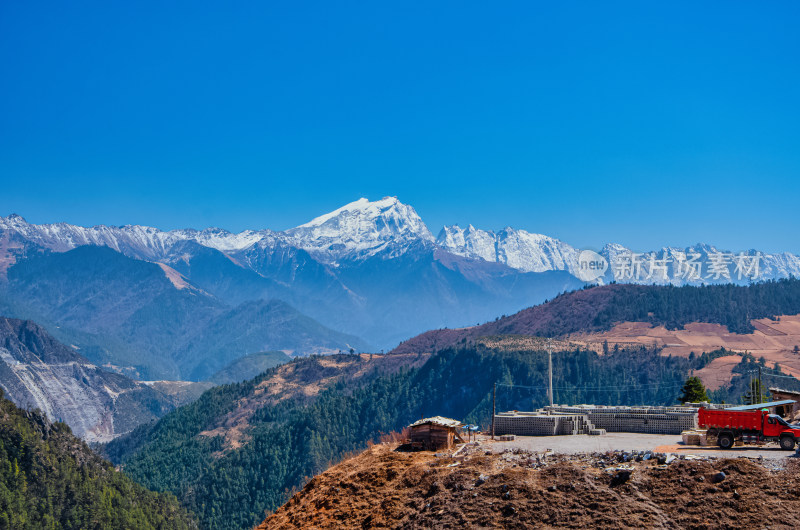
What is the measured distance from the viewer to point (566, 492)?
92.9 ft

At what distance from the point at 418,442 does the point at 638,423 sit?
16346 mm

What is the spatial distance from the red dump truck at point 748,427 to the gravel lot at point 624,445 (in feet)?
1.55

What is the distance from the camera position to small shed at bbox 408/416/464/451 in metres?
37.9

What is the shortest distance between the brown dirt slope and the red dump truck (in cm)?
600

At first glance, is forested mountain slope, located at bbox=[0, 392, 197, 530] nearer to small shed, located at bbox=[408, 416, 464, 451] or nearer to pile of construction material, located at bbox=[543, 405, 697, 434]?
small shed, located at bbox=[408, 416, 464, 451]

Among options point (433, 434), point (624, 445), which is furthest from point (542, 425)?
point (433, 434)

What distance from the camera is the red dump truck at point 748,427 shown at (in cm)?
3577

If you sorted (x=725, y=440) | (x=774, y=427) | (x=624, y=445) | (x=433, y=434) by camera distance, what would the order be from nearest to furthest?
(x=774, y=427) → (x=725, y=440) → (x=433, y=434) → (x=624, y=445)

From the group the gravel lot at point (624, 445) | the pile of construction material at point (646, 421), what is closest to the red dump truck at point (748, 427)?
the gravel lot at point (624, 445)

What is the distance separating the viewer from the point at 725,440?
36562 mm

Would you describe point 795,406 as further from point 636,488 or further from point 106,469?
point 106,469

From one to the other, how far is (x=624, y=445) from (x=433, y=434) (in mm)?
10194

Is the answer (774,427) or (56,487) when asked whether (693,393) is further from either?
(56,487)

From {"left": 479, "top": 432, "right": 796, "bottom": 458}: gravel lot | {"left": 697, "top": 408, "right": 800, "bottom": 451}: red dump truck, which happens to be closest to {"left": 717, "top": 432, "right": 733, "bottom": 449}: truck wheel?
{"left": 697, "top": 408, "right": 800, "bottom": 451}: red dump truck
